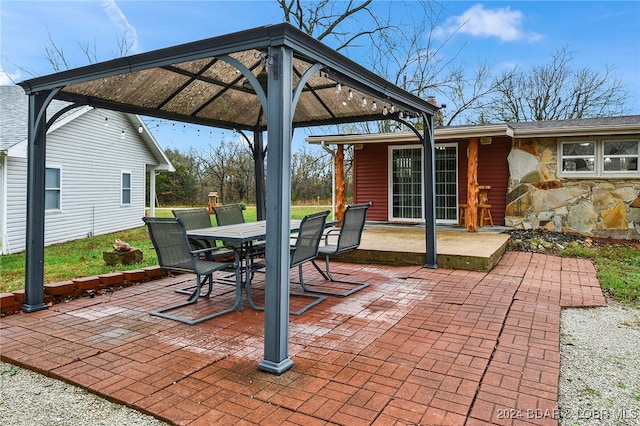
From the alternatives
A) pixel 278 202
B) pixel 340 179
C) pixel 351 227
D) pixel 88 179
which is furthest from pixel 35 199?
pixel 88 179

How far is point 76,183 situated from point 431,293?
1005 centimetres

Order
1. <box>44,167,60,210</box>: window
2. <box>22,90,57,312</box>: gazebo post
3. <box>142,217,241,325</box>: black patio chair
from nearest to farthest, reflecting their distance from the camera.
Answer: <box>142,217,241,325</box>: black patio chair, <box>22,90,57,312</box>: gazebo post, <box>44,167,60,210</box>: window

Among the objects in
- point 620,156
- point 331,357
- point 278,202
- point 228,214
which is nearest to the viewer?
point 278,202

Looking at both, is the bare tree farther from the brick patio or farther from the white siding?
the brick patio

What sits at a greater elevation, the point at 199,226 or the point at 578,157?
the point at 578,157

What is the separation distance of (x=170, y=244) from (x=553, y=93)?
69.4 feet

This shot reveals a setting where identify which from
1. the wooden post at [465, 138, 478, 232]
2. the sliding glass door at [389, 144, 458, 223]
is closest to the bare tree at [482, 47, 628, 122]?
the sliding glass door at [389, 144, 458, 223]

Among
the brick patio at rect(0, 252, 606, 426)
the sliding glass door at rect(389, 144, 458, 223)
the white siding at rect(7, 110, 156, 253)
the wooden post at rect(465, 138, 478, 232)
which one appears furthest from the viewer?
the sliding glass door at rect(389, 144, 458, 223)

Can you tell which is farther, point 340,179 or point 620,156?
point 340,179

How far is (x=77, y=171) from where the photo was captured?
36.0 feet

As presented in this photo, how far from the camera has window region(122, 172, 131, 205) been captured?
12909 mm

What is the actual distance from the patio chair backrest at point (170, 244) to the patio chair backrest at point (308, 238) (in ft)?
2.96

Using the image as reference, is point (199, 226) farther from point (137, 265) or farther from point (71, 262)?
point (71, 262)

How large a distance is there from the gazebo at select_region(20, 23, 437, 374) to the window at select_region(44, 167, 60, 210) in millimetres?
6258
